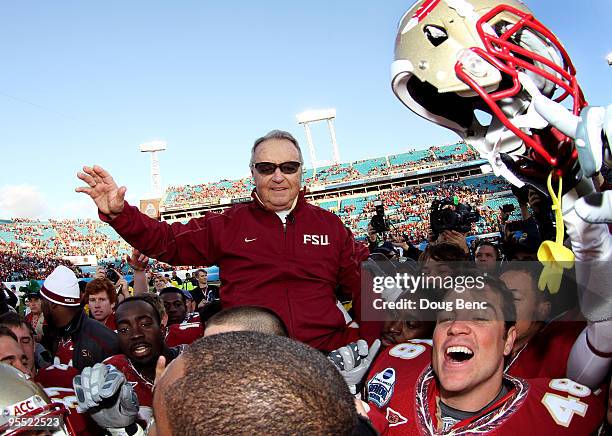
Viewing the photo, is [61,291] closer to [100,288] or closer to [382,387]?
[100,288]

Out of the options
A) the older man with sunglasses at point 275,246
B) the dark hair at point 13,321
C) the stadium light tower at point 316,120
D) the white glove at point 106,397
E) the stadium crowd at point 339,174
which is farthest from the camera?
the stadium light tower at point 316,120

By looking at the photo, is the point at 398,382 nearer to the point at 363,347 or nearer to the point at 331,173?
the point at 363,347

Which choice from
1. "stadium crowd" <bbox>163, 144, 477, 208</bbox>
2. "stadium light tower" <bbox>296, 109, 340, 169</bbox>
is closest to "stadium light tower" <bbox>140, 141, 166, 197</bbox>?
"stadium crowd" <bbox>163, 144, 477, 208</bbox>

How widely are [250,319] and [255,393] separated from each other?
3.73ft

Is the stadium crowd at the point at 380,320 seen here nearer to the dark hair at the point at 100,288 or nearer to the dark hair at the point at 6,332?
the dark hair at the point at 6,332

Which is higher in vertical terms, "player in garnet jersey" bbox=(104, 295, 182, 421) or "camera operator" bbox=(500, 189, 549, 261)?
"camera operator" bbox=(500, 189, 549, 261)

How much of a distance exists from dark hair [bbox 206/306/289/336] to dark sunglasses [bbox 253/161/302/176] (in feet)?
2.55

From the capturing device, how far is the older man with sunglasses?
2400 millimetres

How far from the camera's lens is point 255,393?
0.80 meters

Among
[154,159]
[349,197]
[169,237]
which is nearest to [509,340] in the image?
[169,237]

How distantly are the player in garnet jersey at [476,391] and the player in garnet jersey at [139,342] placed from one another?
1.34 m

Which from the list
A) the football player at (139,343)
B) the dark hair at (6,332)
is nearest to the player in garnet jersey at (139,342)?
the football player at (139,343)

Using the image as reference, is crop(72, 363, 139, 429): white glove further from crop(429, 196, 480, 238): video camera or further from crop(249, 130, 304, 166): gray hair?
crop(429, 196, 480, 238): video camera

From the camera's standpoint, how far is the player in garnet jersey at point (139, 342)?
2.93 meters
